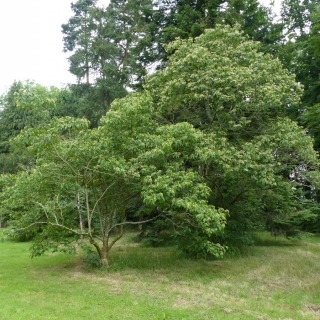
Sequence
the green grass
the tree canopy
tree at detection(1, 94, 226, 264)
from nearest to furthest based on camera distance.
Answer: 1. the green grass
2. tree at detection(1, 94, 226, 264)
3. the tree canopy

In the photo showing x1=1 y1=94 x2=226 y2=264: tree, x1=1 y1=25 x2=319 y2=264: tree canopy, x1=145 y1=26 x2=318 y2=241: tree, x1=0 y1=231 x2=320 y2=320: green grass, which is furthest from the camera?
x1=145 y1=26 x2=318 y2=241: tree

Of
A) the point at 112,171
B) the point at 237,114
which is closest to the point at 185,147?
the point at 112,171

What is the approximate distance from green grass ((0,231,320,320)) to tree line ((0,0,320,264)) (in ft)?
2.81

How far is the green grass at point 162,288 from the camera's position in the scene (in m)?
6.45

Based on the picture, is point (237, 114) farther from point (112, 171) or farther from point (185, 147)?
point (112, 171)

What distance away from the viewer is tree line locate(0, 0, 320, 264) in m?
9.09

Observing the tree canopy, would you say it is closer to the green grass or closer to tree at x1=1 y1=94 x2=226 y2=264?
tree at x1=1 y1=94 x2=226 y2=264

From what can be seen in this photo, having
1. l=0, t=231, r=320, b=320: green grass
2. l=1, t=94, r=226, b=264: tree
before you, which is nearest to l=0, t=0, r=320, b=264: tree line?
l=1, t=94, r=226, b=264: tree

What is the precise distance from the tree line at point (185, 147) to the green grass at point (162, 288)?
33.7 inches

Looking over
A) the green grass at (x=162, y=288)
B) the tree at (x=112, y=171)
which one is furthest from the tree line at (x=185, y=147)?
the green grass at (x=162, y=288)

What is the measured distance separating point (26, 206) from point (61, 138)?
2.38m

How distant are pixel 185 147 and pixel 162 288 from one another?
4.04 m

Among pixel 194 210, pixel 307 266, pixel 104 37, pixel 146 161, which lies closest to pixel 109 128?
pixel 146 161

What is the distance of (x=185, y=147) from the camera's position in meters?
10.1
